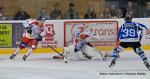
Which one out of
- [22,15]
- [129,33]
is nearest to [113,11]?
[22,15]

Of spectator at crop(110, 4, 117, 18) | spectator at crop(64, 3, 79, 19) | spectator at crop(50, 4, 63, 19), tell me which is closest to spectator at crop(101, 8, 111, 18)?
spectator at crop(110, 4, 117, 18)

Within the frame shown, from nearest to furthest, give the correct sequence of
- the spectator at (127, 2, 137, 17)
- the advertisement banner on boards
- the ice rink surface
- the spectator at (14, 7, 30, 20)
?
the ice rink surface → the advertisement banner on boards → the spectator at (14, 7, 30, 20) → the spectator at (127, 2, 137, 17)

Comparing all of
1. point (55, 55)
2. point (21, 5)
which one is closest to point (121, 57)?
point (55, 55)

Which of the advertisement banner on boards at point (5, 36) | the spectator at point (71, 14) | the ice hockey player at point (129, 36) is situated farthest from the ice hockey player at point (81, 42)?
the spectator at point (71, 14)

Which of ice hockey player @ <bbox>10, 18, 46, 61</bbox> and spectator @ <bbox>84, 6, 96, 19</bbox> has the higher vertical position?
spectator @ <bbox>84, 6, 96, 19</bbox>

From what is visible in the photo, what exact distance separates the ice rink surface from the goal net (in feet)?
4.61

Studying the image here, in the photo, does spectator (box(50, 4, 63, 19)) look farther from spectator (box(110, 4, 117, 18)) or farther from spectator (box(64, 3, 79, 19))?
spectator (box(110, 4, 117, 18))

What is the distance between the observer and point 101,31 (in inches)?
692

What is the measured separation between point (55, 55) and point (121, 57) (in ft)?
5.72

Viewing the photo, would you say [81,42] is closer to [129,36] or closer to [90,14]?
[129,36]

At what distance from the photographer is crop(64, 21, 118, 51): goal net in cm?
1744

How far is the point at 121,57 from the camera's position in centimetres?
1568

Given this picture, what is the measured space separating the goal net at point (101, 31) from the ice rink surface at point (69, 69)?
55.3 inches

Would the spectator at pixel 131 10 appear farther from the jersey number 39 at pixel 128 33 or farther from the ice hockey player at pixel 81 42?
the jersey number 39 at pixel 128 33
